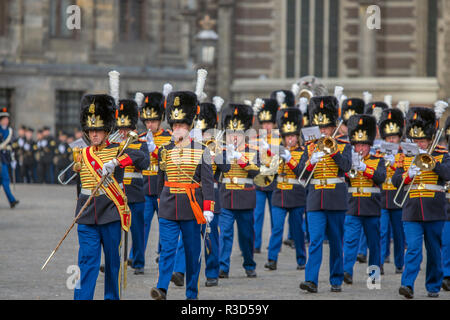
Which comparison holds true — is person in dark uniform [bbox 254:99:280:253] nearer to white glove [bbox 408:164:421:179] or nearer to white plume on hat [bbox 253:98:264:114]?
white plume on hat [bbox 253:98:264:114]

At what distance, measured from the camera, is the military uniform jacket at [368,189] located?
40.0 ft

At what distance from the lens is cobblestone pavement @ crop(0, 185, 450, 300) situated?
422 inches

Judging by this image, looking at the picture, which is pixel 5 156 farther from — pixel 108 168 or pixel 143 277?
pixel 108 168

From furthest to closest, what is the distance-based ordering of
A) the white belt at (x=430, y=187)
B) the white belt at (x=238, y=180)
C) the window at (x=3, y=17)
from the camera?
1. the window at (x=3, y=17)
2. the white belt at (x=238, y=180)
3. the white belt at (x=430, y=187)

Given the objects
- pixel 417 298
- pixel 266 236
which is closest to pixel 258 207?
pixel 266 236

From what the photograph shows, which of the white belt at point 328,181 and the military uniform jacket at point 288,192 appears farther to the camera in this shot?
the military uniform jacket at point 288,192

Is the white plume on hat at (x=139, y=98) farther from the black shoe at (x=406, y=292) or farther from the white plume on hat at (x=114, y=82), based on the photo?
the black shoe at (x=406, y=292)

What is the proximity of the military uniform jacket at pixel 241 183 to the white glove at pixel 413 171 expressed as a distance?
7.80ft

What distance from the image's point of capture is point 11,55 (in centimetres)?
2973

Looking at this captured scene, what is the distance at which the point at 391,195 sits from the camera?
13.4 m

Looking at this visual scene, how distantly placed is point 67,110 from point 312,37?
777 centimetres

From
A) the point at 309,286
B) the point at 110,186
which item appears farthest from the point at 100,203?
the point at 309,286

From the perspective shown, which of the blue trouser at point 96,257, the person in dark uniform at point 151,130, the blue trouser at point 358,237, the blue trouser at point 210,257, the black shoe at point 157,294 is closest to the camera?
the blue trouser at point 96,257

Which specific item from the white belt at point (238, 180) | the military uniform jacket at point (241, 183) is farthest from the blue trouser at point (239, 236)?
the white belt at point (238, 180)
